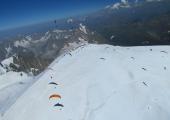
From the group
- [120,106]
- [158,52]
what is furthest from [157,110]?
[158,52]

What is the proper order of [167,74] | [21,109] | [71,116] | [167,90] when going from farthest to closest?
[167,74] → [167,90] → [21,109] → [71,116]

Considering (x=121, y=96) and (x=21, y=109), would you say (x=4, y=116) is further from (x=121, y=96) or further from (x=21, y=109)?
(x=121, y=96)

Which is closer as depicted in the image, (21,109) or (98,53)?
(21,109)

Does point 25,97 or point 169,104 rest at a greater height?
point 25,97

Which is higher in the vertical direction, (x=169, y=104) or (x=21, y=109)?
(x=21, y=109)

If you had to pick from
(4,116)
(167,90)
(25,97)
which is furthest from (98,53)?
(4,116)

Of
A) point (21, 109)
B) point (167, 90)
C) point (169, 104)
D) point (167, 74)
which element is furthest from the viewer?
point (167, 74)

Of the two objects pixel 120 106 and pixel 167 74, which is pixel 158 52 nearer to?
pixel 167 74
